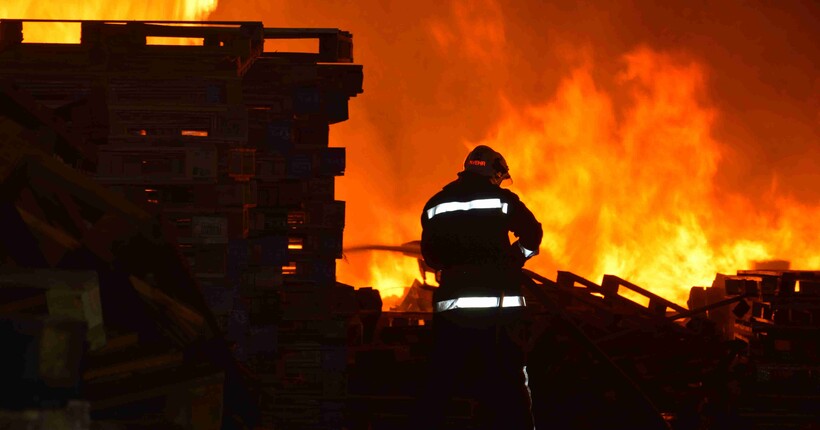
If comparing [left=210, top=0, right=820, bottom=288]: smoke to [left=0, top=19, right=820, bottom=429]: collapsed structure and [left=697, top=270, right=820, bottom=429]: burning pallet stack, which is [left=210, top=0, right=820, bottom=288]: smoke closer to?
[left=697, top=270, right=820, bottom=429]: burning pallet stack

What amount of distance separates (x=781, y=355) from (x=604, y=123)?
11.2 m

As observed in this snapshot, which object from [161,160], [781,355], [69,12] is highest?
[69,12]

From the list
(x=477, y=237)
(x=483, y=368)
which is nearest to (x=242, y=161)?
(x=477, y=237)

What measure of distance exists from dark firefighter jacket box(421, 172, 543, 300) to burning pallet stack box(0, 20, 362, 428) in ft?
9.35

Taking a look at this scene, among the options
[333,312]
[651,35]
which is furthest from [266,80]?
[651,35]

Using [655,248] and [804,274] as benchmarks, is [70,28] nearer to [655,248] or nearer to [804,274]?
[804,274]

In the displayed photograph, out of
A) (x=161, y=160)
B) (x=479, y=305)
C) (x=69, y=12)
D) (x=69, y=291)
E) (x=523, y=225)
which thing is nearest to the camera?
(x=69, y=291)

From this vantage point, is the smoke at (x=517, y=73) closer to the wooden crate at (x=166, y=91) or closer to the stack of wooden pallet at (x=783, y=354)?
the stack of wooden pallet at (x=783, y=354)

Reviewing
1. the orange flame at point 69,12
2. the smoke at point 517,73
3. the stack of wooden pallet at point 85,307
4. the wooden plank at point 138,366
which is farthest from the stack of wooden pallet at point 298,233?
the smoke at point 517,73

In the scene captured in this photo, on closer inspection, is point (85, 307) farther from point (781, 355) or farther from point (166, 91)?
point (781, 355)

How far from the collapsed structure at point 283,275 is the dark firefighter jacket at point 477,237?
90 cm

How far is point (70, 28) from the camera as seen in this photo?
42.1 feet

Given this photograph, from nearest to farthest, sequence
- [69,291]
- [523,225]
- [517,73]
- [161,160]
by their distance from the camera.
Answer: [69,291] < [523,225] < [161,160] < [517,73]

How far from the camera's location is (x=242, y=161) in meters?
8.09
